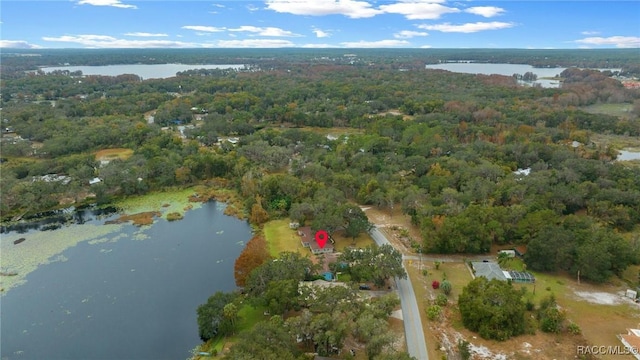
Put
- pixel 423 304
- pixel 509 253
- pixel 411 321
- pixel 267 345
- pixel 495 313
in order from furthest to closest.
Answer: pixel 509 253
pixel 423 304
pixel 411 321
pixel 495 313
pixel 267 345

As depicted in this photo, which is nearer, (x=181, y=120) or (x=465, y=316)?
(x=465, y=316)

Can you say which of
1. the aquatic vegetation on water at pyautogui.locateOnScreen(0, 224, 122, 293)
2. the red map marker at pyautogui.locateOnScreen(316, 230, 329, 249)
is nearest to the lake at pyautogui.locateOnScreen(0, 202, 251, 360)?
the aquatic vegetation on water at pyautogui.locateOnScreen(0, 224, 122, 293)

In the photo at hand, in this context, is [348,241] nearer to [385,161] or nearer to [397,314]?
[397,314]

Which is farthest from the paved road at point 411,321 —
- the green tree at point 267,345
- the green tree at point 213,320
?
the green tree at point 213,320

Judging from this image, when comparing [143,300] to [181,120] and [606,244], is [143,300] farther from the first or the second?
[181,120]

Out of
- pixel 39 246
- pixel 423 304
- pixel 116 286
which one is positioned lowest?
pixel 116 286

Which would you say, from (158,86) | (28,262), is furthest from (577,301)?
(158,86)

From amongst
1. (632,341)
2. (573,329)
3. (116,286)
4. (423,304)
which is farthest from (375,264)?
(116,286)
